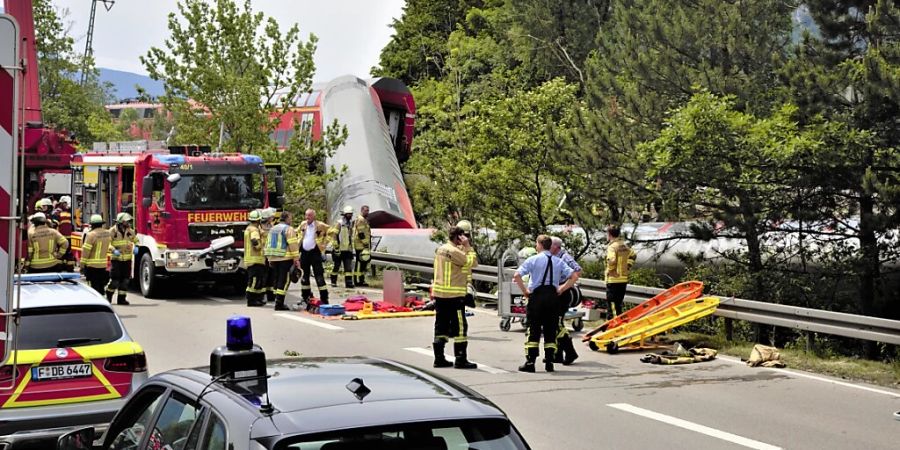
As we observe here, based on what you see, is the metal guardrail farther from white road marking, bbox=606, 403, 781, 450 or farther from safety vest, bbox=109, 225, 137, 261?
safety vest, bbox=109, 225, 137, 261

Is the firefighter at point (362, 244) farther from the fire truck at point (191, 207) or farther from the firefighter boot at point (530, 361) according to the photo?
the firefighter boot at point (530, 361)

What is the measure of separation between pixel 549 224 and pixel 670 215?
459cm

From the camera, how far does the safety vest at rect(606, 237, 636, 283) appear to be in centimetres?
1656

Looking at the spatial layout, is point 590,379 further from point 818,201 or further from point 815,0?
point 815,0

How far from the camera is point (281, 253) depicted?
2005 cm

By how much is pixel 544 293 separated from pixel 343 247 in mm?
11560

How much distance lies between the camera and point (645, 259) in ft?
74.8

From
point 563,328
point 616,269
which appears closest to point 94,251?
point 616,269

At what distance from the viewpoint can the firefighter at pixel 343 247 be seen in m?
24.2

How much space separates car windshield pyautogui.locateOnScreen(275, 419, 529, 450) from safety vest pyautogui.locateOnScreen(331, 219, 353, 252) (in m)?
20.0

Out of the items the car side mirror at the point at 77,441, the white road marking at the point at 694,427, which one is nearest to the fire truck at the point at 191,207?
the white road marking at the point at 694,427

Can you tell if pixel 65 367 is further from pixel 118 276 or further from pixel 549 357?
pixel 118 276

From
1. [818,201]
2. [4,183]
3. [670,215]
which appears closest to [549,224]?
[670,215]

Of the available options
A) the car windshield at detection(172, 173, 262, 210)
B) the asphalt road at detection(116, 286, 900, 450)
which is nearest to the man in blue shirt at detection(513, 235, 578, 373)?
the asphalt road at detection(116, 286, 900, 450)
